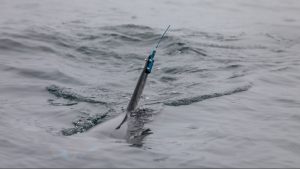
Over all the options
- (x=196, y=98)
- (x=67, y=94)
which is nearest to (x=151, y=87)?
(x=196, y=98)

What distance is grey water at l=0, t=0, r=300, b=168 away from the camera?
6223 millimetres

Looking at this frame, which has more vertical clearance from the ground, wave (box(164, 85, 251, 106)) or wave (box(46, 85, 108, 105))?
wave (box(46, 85, 108, 105))

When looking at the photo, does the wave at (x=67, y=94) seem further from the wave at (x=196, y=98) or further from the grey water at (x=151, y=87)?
the wave at (x=196, y=98)

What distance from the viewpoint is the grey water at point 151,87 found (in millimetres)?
6223

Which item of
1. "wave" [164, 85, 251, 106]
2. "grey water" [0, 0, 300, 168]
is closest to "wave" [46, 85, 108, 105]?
"grey water" [0, 0, 300, 168]

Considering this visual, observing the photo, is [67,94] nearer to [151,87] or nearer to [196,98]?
[151,87]

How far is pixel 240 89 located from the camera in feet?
30.3

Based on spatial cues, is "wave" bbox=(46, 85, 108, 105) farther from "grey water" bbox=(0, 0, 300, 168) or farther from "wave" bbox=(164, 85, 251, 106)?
"wave" bbox=(164, 85, 251, 106)

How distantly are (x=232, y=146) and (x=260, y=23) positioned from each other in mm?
→ 10246

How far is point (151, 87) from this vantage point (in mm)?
9617

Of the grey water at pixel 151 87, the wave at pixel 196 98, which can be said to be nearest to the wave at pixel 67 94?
the grey water at pixel 151 87

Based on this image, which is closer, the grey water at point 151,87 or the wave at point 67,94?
the grey water at point 151,87

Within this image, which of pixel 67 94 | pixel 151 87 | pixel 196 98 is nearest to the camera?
pixel 196 98

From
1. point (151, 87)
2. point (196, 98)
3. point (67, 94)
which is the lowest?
point (196, 98)
